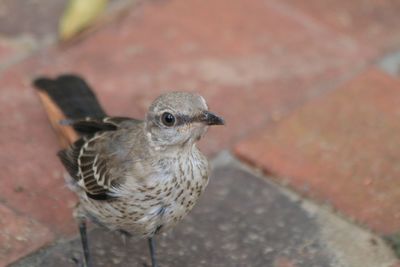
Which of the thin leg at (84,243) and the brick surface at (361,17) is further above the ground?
the brick surface at (361,17)

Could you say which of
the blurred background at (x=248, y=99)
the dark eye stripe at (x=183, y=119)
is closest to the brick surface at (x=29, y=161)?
the blurred background at (x=248, y=99)

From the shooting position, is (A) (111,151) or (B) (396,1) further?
(B) (396,1)

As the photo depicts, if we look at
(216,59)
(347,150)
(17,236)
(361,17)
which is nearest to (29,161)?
(17,236)

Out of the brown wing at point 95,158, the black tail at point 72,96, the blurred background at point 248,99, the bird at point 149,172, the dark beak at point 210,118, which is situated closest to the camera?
the dark beak at point 210,118

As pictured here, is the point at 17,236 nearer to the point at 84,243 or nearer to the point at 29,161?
the point at 84,243

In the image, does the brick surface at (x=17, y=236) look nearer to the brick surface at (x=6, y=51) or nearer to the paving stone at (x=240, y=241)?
the paving stone at (x=240, y=241)

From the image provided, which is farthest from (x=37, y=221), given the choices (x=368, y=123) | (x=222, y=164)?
(x=368, y=123)

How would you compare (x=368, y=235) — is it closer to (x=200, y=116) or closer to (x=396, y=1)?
(x=200, y=116)
